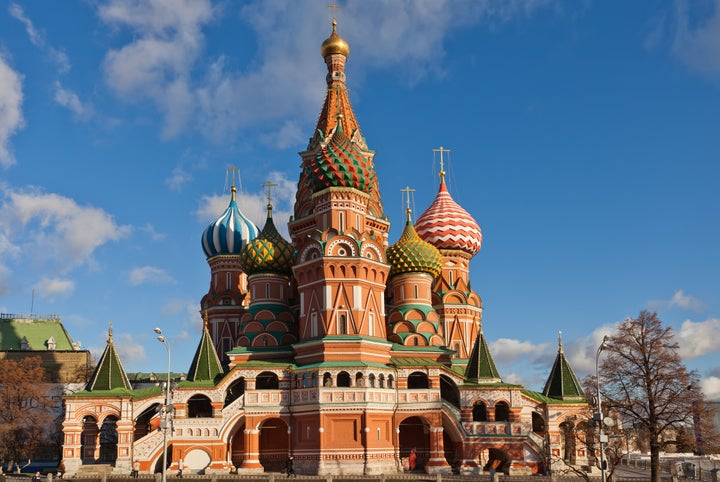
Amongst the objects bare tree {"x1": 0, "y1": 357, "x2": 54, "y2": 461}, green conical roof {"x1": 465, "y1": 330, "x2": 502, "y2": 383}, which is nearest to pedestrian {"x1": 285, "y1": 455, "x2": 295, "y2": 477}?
green conical roof {"x1": 465, "y1": 330, "x2": 502, "y2": 383}

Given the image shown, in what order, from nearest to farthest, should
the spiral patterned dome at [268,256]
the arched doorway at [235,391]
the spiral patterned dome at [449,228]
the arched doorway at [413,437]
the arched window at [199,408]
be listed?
the arched doorway at [413,437], the arched doorway at [235,391], the arched window at [199,408], the spiral patterned dome at [268,256], the spiral patterned dome at [449,228]

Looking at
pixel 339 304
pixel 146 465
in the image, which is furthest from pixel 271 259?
pixel 146 465

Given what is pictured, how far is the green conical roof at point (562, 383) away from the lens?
40.7 meters

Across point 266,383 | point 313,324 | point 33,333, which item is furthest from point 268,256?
point 33,333

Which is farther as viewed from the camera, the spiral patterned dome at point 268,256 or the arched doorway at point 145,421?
the spiral patterned dome at point 268,256

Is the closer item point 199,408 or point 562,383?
point 562,383

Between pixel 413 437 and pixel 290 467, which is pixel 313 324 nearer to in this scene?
pixel 290 467

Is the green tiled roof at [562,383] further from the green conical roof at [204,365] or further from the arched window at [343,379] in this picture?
the green conical roof at [204,365]

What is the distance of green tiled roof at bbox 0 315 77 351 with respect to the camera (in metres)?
61.8

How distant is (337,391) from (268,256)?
34.8 feet

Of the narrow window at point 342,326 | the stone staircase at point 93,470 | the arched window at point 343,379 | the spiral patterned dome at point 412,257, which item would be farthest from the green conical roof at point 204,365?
the spiral patterned dome at point 412,257

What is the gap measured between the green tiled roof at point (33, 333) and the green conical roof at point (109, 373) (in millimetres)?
23455

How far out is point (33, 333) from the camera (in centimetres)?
6344

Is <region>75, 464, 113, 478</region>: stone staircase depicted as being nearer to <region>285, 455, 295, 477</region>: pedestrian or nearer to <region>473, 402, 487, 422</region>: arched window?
<region>285, 455, 295, 477</region>: pedestrian
